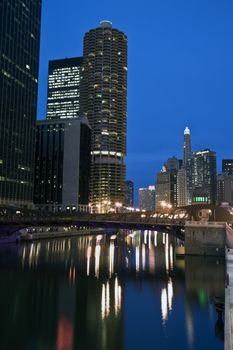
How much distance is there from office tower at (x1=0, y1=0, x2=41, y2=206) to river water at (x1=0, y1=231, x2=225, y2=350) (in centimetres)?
10415

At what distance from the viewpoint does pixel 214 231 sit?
272 feet

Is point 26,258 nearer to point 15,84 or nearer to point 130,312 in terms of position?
point 130,312

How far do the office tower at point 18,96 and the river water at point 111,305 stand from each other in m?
104

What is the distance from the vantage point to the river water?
→ 34.7m

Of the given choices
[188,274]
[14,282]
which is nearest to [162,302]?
[188,274]

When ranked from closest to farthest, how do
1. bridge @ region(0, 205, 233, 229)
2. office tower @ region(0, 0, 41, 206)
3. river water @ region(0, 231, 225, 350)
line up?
river water @ region(0, 231, 225, 350) < bridge @ region(0, 205, 233, 229) < office tower @ region(0, 0, 41, 206)

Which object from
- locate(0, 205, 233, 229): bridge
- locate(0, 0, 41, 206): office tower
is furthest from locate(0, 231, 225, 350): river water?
locate(0, 0, 41, 206): office tower

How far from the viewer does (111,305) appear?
153ft

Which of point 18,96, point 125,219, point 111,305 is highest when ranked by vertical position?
point 18,96

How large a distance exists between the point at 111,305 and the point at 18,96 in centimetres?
15142

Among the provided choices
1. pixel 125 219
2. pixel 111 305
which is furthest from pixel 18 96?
pixel 111 305

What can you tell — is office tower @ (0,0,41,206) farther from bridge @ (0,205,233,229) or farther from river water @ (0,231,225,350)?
river water @ (0,231,225,350)

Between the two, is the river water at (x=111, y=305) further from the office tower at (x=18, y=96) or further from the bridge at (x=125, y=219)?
the office tower at (x=18, y=96)

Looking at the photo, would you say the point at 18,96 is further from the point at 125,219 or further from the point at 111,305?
the point at 111,305
